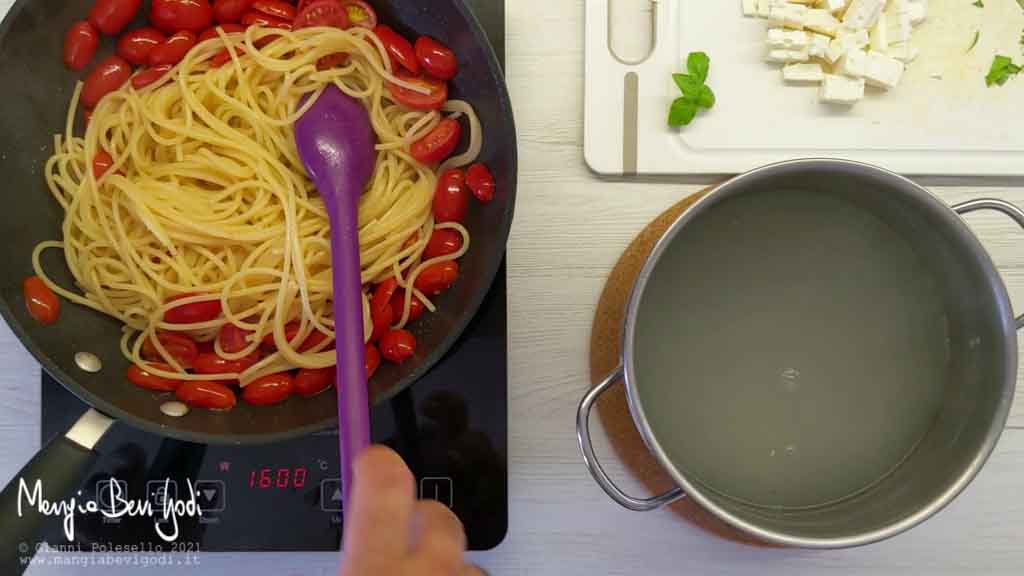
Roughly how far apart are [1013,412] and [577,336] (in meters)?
0.56

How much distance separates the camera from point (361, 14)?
0.86 m

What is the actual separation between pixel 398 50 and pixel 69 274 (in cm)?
46

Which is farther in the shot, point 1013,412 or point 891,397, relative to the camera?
point 1013,412

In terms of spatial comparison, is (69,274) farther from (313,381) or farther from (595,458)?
(595,458)

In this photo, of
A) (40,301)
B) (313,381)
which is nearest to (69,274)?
(40,301)

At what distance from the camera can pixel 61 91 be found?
0.83 metres

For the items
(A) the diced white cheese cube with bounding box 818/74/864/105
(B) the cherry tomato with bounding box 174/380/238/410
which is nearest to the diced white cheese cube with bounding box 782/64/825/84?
(A) the diced white cheese cube with bounding box 818/74/864/105

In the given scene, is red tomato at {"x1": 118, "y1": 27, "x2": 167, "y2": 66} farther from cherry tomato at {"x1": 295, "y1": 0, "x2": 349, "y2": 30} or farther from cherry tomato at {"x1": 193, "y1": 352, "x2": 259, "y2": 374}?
cherry tomato at {"x1": 193, "y1": 352, "x2": 259, "y2": 374}

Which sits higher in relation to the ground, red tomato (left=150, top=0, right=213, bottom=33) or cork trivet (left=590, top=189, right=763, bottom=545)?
red tomato (left=150, top=0, right=213, bottom=33)

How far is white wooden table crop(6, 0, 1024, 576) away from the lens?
0.90 metres

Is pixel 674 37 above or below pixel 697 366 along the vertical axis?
above

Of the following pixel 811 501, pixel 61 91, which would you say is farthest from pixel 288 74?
pixel 811 501

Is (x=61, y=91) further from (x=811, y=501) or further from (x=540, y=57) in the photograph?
(x=811, y=501)

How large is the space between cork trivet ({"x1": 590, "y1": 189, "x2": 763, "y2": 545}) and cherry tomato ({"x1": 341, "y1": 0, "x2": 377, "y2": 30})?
407 millimetres
